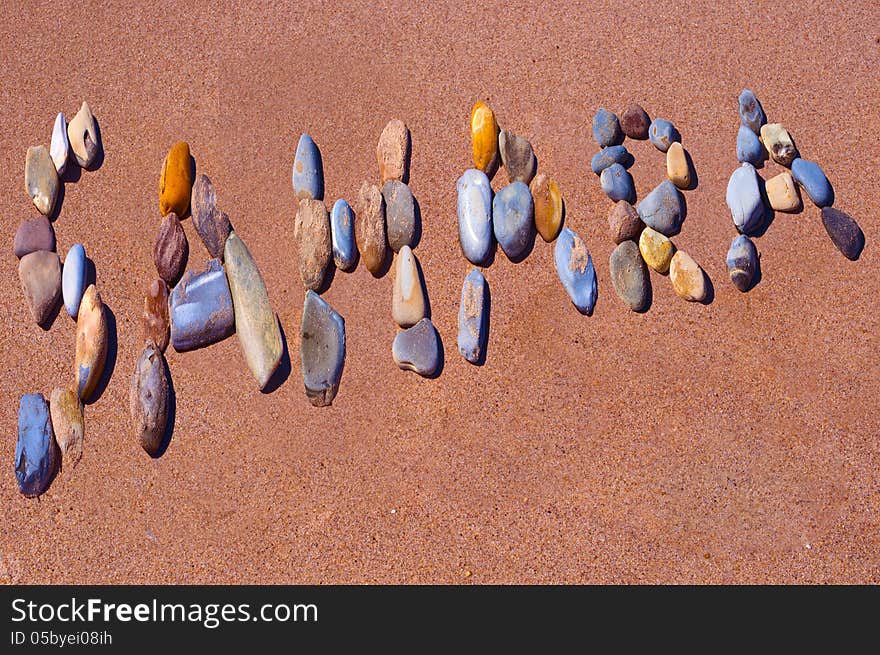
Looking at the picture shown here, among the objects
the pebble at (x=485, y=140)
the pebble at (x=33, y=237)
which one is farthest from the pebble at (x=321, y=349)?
the pebble at (x=33, y=237)

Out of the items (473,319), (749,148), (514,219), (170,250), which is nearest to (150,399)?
(170,250)

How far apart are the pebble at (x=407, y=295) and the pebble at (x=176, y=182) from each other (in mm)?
500

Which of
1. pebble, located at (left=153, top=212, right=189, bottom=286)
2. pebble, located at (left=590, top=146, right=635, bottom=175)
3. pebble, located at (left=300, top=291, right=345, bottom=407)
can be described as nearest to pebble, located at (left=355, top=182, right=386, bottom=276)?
pebble, located at (left=300, top=291, right=345, bottom=407)

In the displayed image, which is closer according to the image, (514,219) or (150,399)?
(150,399)

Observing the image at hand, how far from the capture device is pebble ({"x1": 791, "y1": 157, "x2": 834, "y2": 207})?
1445 millimetres

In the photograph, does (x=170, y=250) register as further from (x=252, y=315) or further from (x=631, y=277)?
(x=631, y=277)

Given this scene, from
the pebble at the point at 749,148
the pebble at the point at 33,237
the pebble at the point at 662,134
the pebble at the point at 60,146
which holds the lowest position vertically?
the pebble at the point at 33,237

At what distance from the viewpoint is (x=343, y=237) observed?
1.41 metres

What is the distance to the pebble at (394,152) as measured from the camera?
4.82ft

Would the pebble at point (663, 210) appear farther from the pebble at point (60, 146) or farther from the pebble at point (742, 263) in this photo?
the pebble at point (60, 146)

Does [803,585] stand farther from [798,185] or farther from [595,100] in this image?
[595,100]

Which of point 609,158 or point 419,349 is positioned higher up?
point 609,158

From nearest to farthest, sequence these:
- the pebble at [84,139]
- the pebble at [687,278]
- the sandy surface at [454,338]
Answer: the sandy surface at [454,338]
the pebble at [687,278]
the pebble at [84,139]

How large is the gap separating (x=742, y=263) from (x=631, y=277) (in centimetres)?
23
